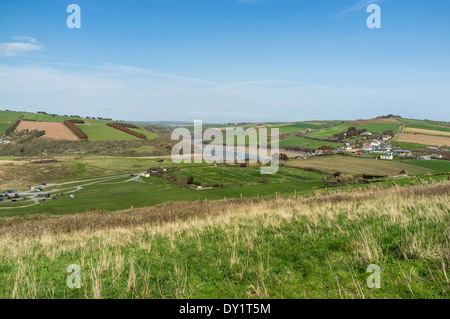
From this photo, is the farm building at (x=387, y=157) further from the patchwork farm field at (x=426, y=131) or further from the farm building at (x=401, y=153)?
the patchwork farm field at (x=426, y=131)

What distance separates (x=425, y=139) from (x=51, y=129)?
206m

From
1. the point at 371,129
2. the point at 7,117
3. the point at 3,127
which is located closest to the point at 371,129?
the point at 371,129

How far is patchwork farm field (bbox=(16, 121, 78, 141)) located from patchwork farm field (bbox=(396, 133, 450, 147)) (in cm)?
17878

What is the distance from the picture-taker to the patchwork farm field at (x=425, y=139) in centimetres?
12088

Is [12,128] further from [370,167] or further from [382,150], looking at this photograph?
[382,150]

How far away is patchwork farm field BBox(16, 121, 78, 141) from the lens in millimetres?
138250

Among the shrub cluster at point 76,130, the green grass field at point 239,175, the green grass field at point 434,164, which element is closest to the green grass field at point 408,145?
the green grass field at point 434,164

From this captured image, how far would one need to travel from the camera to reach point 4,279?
7.47 meters

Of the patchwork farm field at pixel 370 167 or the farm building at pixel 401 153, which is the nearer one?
the patchwork farm field at pixel 370 167

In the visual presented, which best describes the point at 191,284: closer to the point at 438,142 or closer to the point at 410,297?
the point at 410,297

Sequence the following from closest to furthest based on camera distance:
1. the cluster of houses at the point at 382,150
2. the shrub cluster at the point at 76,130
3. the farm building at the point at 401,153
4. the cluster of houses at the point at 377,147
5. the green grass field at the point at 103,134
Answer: the cluster of houses at the point at 382,150 < the farm building at the point at 401,153 < the cluster of houses at the point at 377,147 < the shrub cluster at the point at 76,130 < the green grass field at the point at 103,134

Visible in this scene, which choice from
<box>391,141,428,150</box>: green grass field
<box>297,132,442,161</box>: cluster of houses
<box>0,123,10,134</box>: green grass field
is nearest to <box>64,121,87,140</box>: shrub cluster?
<box>0,123,10,134</box>: green grass field

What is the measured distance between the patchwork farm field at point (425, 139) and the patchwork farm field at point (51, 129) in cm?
17878
